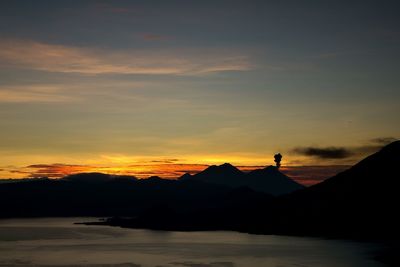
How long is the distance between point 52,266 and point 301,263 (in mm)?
73514

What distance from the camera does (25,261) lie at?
17425cm

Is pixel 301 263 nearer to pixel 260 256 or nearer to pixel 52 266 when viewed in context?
pixel 260 256

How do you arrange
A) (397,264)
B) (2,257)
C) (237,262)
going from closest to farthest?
(397,264) < (237,262) < (2,257)

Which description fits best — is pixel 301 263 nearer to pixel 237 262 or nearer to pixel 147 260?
pixel 237 262

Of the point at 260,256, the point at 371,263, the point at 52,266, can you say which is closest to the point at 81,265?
the point at 52,266

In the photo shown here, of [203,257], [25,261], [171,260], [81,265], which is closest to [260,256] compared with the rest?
[203,257]

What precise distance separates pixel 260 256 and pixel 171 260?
31.2 metres

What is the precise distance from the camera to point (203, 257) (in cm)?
18975

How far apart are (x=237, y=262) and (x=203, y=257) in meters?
18.7

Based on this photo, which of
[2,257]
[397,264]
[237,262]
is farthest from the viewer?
[2,257]

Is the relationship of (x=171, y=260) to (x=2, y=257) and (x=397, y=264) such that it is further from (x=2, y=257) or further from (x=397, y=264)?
(x=397, y=264)

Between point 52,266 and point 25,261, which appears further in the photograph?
point 25,261

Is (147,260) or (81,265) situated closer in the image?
(81,265)

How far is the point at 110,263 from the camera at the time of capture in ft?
562
